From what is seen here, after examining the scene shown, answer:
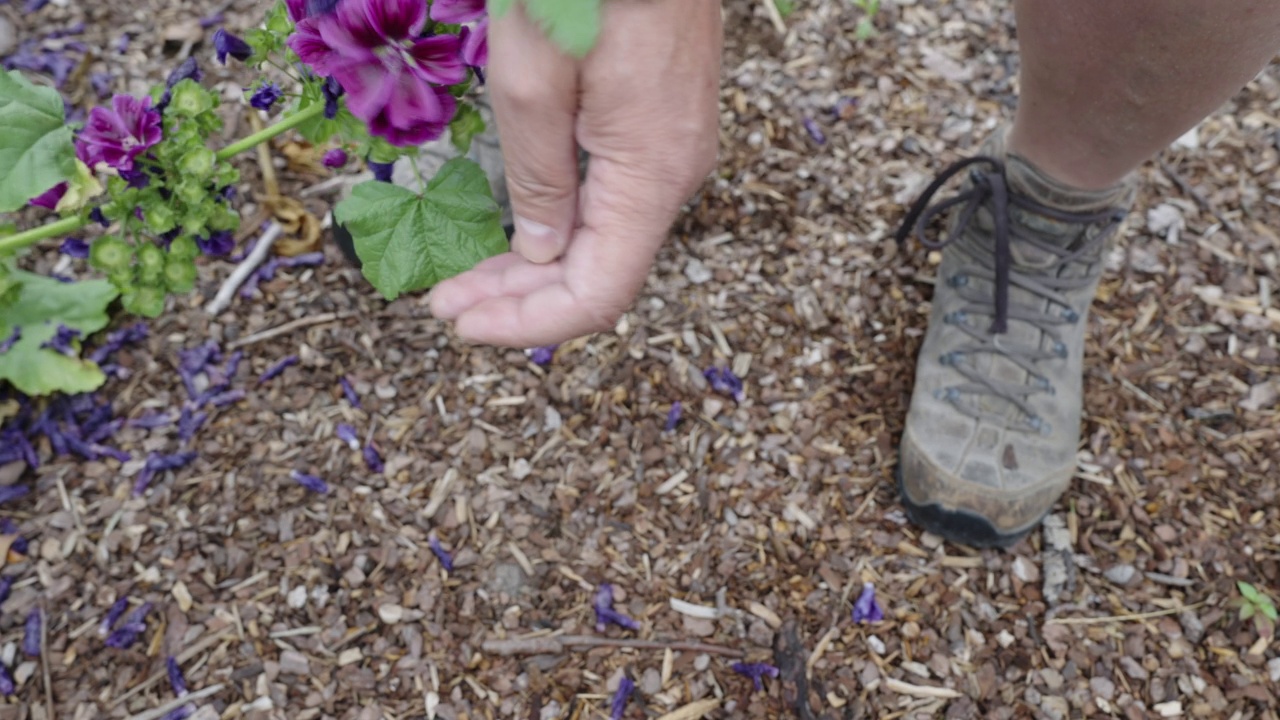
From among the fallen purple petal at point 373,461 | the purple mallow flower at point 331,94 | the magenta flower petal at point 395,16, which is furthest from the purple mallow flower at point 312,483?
the magenta flower petal at point 395,16

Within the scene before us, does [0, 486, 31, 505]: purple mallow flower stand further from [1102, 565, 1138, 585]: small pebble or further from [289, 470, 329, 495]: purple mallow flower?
[1102, 565, 1138, 585]: small pebble

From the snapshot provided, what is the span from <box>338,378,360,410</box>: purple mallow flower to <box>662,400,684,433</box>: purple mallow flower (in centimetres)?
62

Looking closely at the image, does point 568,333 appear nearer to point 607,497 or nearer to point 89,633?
point 607,497

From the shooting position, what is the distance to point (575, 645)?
5.70ft

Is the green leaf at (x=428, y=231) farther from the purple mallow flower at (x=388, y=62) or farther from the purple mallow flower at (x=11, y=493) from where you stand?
the purple mallow flower at (x=11, y=493)

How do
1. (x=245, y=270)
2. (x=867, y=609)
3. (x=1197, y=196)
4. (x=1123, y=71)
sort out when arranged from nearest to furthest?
1. (x=1123, y=71)
2. (x=867, y=609)
3. (x=245, y=270)
4. (x=1197, y=196)

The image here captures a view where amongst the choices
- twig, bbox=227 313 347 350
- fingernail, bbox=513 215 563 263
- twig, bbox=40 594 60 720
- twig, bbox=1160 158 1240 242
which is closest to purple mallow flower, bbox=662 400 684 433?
twig, bbox=227 313 347 350

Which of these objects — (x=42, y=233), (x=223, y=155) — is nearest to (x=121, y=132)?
(x=223, y=155)

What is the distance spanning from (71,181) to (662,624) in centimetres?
116

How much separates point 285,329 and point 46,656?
744 mm

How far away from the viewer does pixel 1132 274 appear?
2252 mm

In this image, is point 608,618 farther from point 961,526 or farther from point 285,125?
point 285,125

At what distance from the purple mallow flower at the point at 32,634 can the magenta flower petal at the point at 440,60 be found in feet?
4.16

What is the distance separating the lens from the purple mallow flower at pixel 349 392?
2000 millimetres
